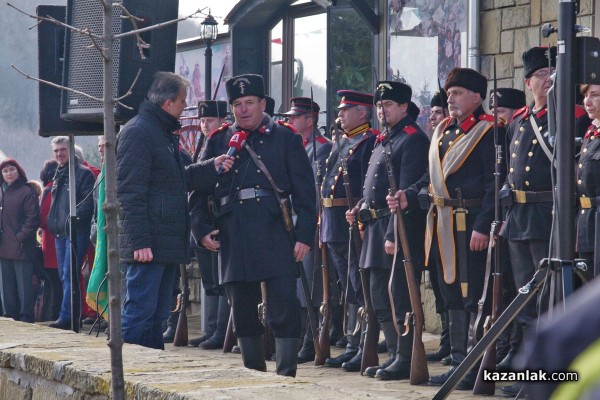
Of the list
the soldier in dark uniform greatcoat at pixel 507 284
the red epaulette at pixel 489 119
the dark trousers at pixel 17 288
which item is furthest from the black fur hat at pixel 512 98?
the dark trousers at pixel 17 288

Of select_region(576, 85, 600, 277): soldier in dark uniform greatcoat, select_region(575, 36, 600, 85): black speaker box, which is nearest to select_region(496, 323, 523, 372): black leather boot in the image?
select_region(576, 85, 600, 277): soldier in dark uniform greatcoat

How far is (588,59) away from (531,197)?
2047mm

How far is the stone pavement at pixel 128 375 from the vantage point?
11.4 feet

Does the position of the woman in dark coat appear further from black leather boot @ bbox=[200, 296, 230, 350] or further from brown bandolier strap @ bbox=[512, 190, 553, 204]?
brown bandolier strap @ bbox=[512, 190, 553, 204]

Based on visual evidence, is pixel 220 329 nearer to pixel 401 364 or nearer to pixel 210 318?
pixel 210 318

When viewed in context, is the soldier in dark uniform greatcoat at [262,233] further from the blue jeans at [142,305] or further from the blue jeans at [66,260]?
the blue jeans at [66,260]

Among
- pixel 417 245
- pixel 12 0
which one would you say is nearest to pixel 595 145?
pixel 417 245

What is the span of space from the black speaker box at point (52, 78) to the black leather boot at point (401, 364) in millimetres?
2160

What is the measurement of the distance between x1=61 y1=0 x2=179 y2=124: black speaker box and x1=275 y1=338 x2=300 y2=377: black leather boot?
1449mm

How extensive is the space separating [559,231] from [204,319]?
238 inches

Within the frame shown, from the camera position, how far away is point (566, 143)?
388 cm

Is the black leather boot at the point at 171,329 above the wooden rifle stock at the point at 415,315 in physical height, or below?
below

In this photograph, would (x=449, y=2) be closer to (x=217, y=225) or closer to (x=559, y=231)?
(x=217, y=225)

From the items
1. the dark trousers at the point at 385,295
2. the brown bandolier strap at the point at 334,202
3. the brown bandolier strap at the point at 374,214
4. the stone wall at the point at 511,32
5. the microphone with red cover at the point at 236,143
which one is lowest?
the dark trousers at the point at 385,295
